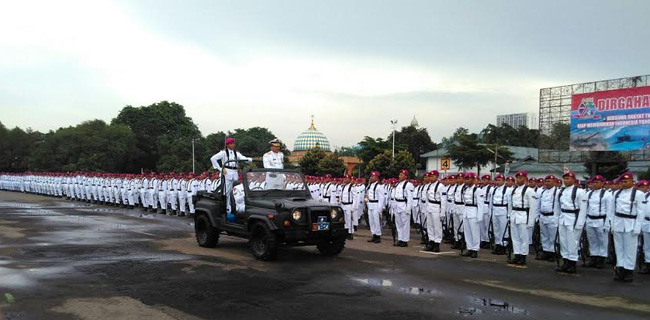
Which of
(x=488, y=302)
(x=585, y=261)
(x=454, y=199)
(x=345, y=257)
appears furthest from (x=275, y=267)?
(x=585, y=261)

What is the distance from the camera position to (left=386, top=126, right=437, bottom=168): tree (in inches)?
2657

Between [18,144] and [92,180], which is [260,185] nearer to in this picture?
[92,180]

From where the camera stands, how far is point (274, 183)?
36.1 ft

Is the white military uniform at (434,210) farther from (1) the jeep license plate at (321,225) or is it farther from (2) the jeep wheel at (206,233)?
(2) the jeep wheel at (206,233)

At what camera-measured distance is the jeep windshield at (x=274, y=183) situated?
10.8 meters

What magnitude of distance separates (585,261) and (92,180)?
2645 cm

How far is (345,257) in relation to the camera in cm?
1065

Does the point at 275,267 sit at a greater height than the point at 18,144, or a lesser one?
lesser

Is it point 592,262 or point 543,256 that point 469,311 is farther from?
point 543,256

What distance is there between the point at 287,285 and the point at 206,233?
14.6ft

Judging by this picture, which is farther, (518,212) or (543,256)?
(543,256)

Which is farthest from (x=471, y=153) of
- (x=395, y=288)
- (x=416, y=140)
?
(x=395, y=288)

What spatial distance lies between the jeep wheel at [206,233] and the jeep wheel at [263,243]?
1614mm

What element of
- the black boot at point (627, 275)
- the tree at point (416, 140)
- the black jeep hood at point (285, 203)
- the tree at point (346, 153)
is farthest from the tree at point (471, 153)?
the black boot at point (627, 275)
